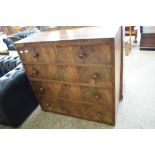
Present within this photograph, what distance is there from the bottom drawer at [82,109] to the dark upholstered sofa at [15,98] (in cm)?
17

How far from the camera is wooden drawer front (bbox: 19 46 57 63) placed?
1.38 metres

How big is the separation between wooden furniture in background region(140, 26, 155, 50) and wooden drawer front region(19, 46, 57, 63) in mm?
2727

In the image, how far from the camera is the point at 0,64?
2.31 m

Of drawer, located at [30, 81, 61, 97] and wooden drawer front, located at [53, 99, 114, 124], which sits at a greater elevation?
drawer, located at [30, 81, 61, 97]

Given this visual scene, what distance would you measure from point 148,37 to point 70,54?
275cm

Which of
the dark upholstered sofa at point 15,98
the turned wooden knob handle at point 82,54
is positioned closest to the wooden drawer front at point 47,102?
the dark upholstered sofa at point 15,98

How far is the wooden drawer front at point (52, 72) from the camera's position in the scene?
1.44 meters

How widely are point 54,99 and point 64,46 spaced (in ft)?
2.55

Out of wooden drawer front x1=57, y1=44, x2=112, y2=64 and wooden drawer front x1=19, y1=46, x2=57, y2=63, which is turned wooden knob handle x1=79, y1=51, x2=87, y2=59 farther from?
wooden drawer front x1=19, y1=46, x2=57, y2=63

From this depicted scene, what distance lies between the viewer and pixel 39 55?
145 cm

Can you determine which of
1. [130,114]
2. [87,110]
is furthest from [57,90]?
[130,114]

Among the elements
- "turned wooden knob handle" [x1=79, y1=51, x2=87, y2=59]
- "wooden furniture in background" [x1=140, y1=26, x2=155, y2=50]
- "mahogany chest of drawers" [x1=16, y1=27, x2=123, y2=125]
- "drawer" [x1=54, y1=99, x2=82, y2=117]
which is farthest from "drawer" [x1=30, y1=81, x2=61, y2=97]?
"wooden furniture in background" [x1=140, y1=26, x2=155, y2=50]

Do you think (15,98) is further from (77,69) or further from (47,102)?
(77,69)
